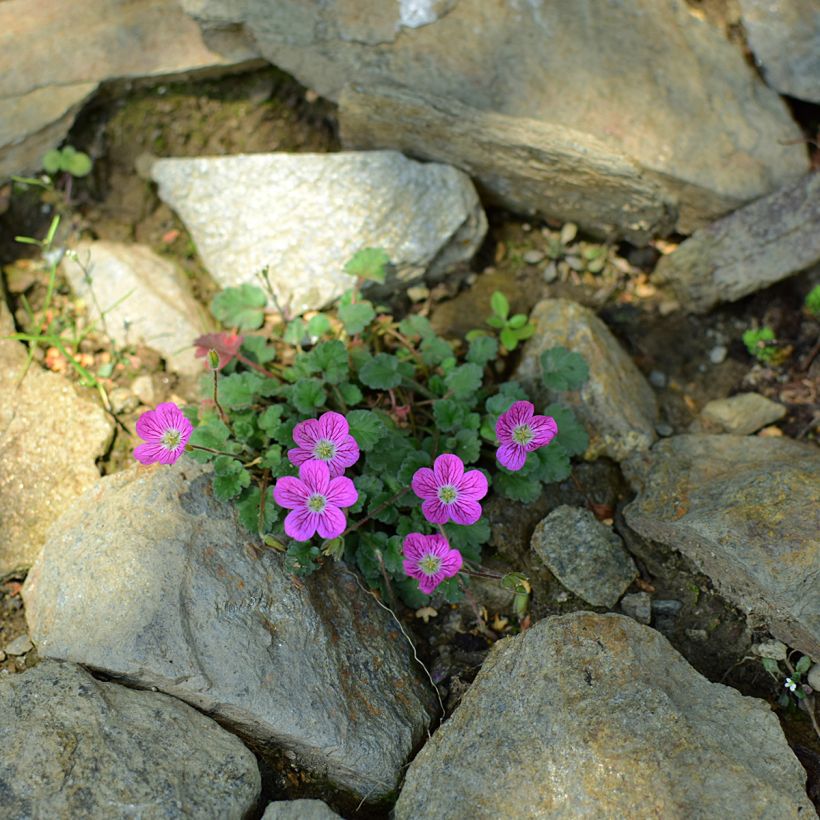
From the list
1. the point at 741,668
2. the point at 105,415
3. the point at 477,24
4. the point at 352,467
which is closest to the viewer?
the point at 741,668

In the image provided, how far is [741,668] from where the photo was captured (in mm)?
2840

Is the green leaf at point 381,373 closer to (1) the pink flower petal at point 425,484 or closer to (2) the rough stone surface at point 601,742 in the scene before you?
(1) the pink flower petal at point 425,484

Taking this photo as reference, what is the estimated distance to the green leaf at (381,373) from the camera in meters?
3.15

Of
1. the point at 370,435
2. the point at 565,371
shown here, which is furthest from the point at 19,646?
the point at 565,371

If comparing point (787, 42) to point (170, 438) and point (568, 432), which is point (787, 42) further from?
point (170, 438)

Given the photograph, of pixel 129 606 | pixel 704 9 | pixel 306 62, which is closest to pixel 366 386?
pixel 129 606

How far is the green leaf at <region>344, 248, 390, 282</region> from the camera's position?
3.40m

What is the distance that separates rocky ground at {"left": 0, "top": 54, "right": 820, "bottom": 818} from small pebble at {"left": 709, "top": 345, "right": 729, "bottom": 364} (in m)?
0.01

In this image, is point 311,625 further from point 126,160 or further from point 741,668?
point 126,160

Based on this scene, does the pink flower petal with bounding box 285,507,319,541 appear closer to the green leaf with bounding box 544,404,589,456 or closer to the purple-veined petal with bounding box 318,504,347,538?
the purple-veined petal with bounding box 318,504,347,538

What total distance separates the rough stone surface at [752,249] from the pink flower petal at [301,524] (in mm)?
2169

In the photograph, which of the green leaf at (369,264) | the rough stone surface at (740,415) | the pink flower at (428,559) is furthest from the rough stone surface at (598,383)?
the pink flower at (428,559)

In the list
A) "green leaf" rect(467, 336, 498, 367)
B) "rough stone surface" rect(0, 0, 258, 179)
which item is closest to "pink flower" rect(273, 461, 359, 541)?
"green leaf" rect(467, 336, 498, 367)

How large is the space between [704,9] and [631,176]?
1144 mm
